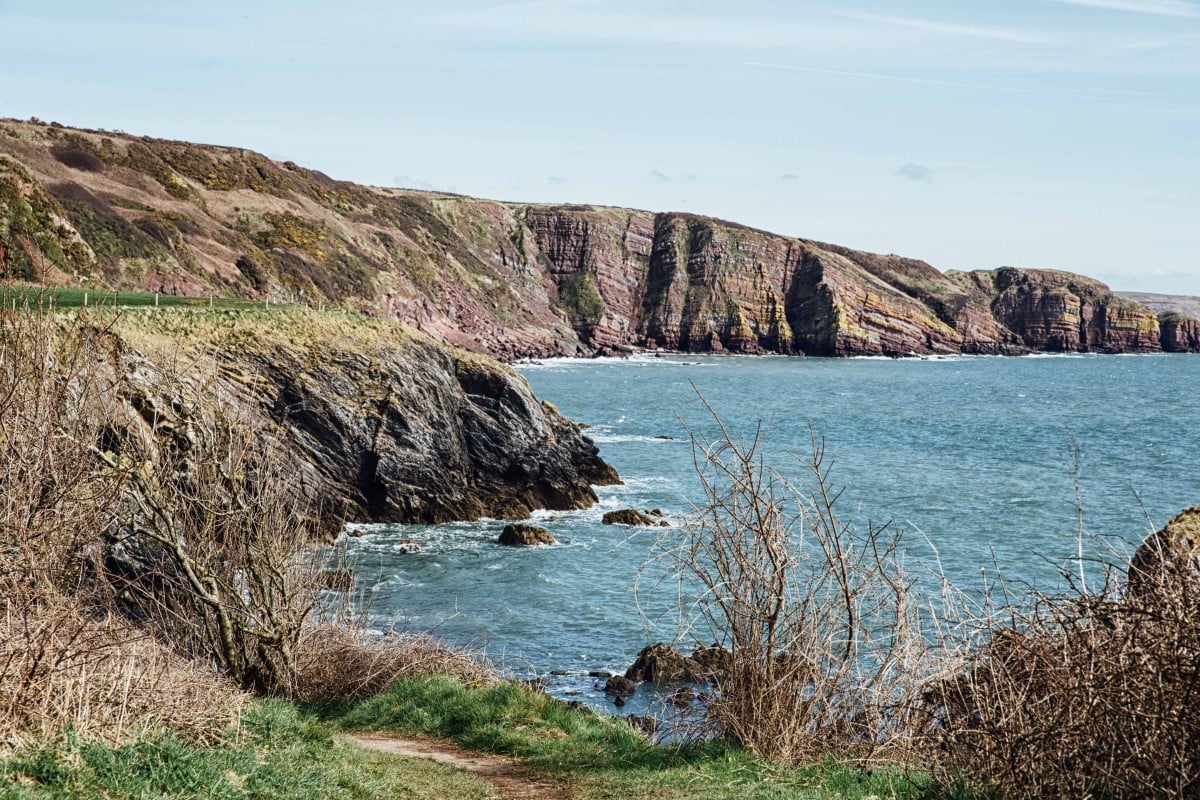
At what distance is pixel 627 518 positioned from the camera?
3775cm

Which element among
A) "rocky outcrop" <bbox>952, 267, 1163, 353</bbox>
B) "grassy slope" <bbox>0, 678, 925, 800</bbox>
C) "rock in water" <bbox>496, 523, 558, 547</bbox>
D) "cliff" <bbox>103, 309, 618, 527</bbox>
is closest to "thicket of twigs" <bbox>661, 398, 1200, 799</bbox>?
"grassy slope" <bbox>0, 678, 925, 800</bbox>

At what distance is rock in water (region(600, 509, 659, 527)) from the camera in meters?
37.6

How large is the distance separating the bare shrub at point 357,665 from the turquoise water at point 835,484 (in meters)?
2.98

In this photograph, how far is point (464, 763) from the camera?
11.8m

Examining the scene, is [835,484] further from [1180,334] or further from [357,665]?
[1180,334]

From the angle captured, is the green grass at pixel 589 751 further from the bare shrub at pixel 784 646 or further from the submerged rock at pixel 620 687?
the submerged rock at pixel 620 687

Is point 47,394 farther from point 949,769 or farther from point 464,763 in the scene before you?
point 949,769

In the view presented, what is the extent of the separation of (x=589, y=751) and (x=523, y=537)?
2314 centimetres

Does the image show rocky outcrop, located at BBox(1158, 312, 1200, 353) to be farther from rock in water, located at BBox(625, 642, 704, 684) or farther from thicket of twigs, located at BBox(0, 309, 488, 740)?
thicket of twigs, located at BBox(0, 309, 488, 740)

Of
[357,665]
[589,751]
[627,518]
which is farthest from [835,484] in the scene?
[589,751]

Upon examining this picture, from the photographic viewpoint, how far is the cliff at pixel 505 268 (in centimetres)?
7200

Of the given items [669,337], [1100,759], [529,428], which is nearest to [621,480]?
[529,428]

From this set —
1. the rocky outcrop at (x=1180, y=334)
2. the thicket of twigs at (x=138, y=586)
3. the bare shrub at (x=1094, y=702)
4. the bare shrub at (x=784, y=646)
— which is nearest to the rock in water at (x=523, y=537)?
the thicket of twigs at (x=138, y=586)

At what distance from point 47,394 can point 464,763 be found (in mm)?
6328
